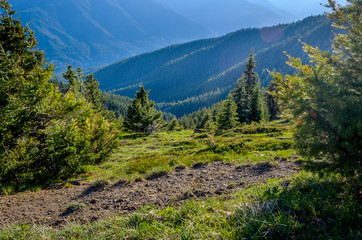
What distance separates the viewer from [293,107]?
3.92 metres

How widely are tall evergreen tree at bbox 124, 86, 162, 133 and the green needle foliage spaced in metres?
31.3

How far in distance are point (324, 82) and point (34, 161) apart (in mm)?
10113

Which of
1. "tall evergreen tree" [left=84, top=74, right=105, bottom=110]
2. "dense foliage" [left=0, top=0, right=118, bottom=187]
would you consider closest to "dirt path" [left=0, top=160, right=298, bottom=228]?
"dense foliage" [left=0, top=0, right=118, bottom=187]

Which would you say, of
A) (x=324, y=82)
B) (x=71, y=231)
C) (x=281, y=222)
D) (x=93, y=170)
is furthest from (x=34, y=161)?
(x=324, y=82)

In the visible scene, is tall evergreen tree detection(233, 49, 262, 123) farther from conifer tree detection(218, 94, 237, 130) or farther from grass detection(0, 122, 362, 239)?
grass detection(0, 122, 362, 239)

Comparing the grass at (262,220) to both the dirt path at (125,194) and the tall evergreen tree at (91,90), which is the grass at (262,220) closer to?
the dirt path at (125,194)

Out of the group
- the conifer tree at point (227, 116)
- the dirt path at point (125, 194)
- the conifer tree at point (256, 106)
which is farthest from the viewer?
the conifer tree at point (256, 106)

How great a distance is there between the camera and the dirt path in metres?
5.20

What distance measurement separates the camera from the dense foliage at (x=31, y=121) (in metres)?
7.24

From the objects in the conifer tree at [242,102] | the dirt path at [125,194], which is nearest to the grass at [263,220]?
the dirt path at [125,194]

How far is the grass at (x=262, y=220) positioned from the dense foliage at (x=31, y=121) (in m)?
3.74

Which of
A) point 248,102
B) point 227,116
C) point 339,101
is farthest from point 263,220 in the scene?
point 248,102

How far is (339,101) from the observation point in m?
3.20

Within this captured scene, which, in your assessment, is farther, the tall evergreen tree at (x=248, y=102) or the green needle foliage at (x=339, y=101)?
the tall evergreen tree at (x=248, y=102)
